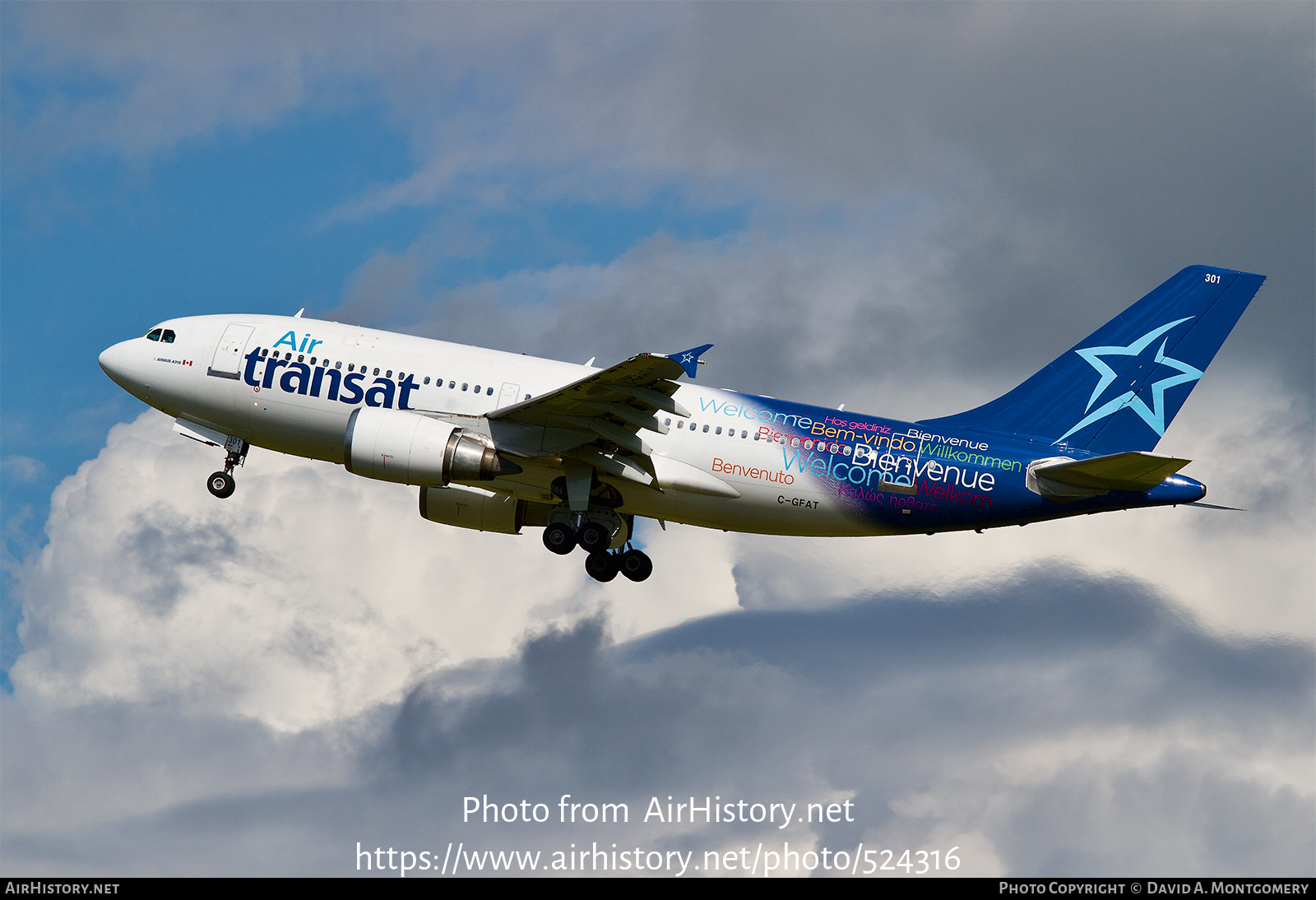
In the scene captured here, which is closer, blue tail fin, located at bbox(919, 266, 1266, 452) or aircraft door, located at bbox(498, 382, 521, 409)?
aircraft door, located at bbox(498, 382, 521, 409)

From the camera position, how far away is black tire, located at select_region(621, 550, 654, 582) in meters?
38.0

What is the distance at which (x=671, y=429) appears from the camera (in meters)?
34.9

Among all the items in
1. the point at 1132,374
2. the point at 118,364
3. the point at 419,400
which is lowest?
the point at 419,400

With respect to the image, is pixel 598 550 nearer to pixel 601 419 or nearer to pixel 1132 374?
pixel 601 419

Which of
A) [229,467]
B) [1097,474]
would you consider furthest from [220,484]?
[1097,474]

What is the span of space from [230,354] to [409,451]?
22.9 feet

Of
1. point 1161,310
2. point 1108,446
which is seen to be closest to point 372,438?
point 1108,446

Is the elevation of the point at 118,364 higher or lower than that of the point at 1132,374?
higher

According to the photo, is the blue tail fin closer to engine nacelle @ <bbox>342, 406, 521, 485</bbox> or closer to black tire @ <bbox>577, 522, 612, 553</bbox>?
black tire @ <bbox>577, 522, 612, 553</bbox>

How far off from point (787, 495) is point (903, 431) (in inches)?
141

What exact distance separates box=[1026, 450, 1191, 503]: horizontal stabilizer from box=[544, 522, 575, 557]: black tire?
41.0 feet

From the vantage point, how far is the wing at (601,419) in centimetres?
3184

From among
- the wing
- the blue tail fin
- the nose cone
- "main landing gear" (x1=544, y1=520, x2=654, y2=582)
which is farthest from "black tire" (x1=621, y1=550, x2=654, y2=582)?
the nose cone
